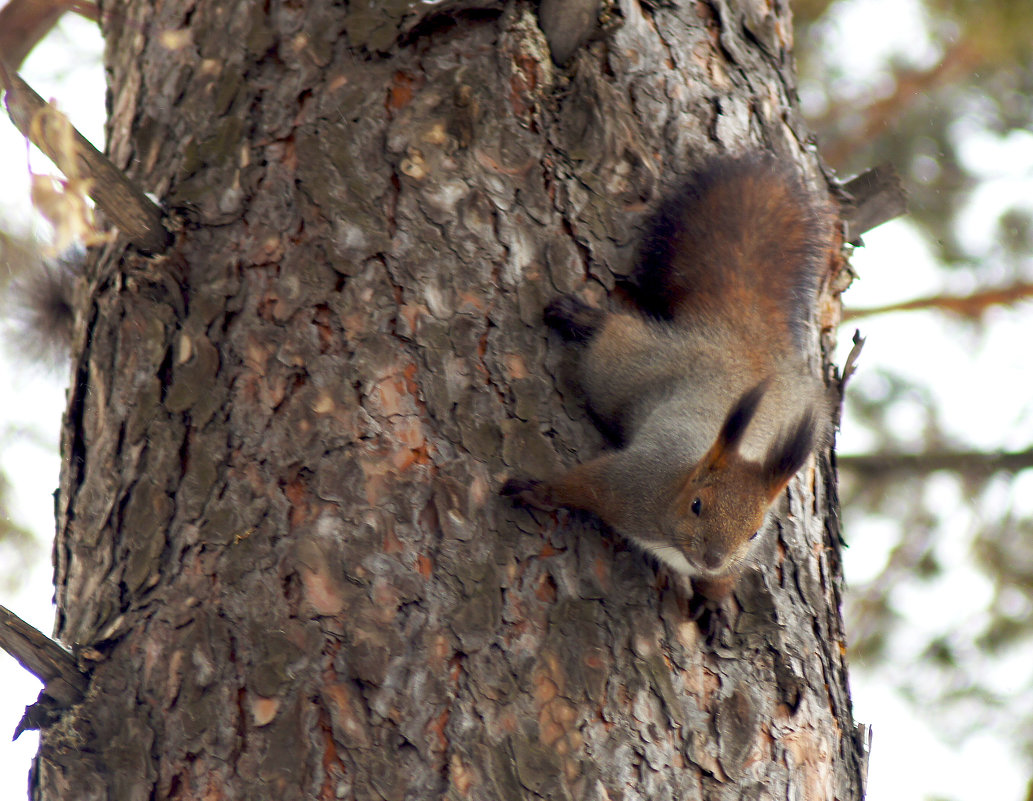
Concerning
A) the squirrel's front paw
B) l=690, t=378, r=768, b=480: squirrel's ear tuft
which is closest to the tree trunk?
the squirrel's front paw

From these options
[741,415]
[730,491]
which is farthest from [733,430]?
[730,491]

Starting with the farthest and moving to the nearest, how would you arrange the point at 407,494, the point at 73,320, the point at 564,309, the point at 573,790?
1. the point at 73,320
2. the point at 564,309
3. the point at 407,494
4. the point at 573,790

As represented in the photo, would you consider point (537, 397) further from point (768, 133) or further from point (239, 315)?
point (768, 133)

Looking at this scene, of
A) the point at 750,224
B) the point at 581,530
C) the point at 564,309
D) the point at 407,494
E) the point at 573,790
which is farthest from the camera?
the point at 750,224

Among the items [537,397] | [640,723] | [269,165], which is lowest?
[640,723]

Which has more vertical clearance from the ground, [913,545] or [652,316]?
[913,545]

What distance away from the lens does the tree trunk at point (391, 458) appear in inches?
57.3

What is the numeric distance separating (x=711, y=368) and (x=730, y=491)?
0.93ft

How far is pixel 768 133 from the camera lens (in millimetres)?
2205

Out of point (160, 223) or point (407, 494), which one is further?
point (160, 223)

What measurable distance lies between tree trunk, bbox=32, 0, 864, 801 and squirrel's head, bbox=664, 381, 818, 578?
3.0 inches

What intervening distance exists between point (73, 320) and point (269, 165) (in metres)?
0.62

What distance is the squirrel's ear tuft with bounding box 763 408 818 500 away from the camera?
1828 mm

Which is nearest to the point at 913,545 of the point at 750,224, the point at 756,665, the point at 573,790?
the point at 750,224
